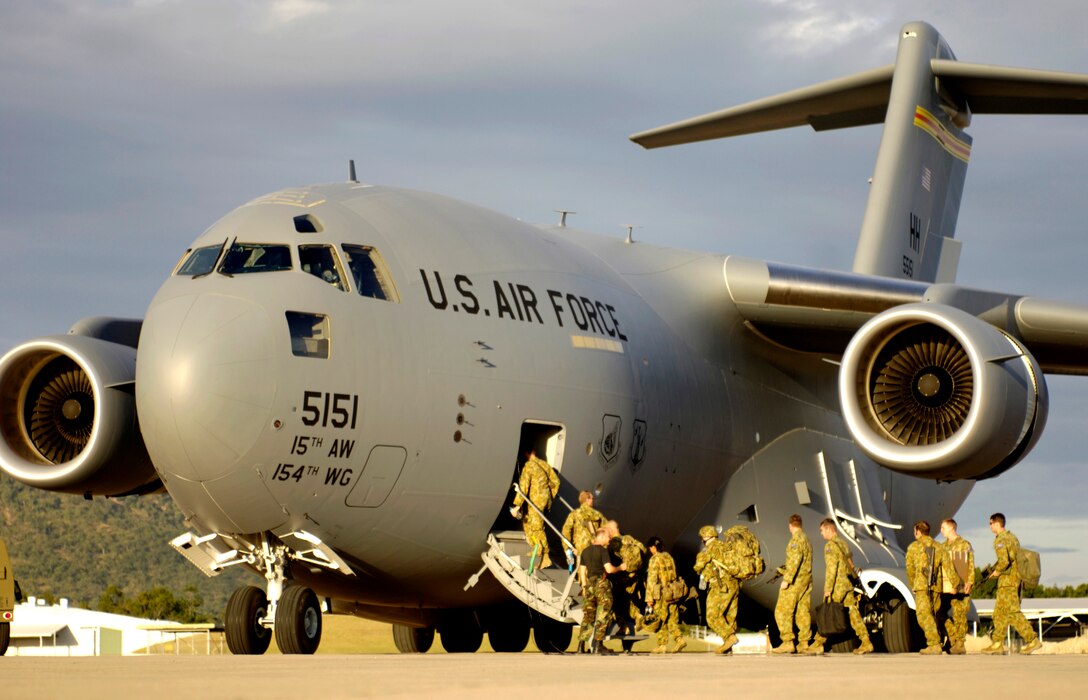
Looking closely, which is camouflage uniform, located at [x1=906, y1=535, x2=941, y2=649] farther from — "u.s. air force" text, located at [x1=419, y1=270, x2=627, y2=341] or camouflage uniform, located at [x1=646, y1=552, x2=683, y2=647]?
"u.s. air force" text, located at [x1=419, y1=270, x2=627, y2=341]

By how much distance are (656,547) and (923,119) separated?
885cm

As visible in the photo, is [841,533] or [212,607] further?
[212,607]

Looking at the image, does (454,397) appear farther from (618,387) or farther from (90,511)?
(90,511)

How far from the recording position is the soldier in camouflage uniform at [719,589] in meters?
12.1

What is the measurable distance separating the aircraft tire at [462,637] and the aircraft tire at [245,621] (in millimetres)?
4479

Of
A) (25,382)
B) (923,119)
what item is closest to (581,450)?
(25,382)

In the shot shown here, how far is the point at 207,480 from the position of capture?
33.2 feet

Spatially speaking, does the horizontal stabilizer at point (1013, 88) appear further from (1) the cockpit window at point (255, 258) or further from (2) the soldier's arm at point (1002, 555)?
(1) the cockpit window at point (255, 258)

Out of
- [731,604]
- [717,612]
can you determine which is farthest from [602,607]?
[731,604]

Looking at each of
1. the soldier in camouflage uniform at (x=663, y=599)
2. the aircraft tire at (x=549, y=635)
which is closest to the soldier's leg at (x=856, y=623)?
the soldier in camouflage uniform at (x=663, y=599)

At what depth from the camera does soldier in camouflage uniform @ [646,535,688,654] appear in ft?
39.8

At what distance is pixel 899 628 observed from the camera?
47.3 ft

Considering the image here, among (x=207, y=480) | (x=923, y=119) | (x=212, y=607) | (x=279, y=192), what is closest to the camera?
(x=207, y=480)

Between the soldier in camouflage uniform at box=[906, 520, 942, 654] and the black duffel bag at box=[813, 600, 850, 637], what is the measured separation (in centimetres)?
58
